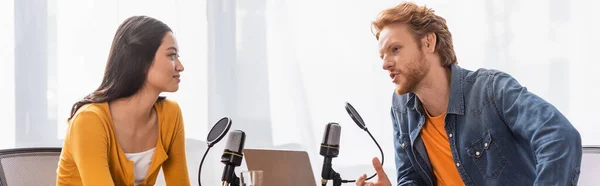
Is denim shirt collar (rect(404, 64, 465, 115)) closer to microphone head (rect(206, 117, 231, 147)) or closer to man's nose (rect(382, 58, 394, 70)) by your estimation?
man's nose (rect(382, 58, 394, 70))

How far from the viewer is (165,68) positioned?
2029mm

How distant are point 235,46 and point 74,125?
3.76ft

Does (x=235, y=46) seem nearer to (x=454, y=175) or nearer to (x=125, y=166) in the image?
(x=125, y=166)

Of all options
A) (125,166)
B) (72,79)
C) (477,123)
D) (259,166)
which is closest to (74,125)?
(125,166)

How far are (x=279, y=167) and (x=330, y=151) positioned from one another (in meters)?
0.22

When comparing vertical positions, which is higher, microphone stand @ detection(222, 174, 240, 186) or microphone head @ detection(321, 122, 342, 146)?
microphone head @ detection(321, 122, 342, 146)

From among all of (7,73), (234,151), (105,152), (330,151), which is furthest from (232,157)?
(7,73)

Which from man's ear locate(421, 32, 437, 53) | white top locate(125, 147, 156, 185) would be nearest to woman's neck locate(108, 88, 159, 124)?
white top locate(125, 147, 156, 185)

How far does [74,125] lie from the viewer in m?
1.92

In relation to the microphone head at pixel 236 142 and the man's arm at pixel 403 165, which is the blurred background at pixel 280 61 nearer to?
the man's arm at pixel 403 165

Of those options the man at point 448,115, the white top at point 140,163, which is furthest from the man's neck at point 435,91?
the white top at point 140,163

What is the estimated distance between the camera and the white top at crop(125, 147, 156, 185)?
204 centimetres

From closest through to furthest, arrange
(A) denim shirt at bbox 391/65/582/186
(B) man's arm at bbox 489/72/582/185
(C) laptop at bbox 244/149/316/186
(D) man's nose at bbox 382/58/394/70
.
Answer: (B) man's arm at bbox 489/72/582/185, (A) denim shirt at bbox 391/65/582/186, (C) laptop at bbox 244/149/316/186, (D) man's nose at bbox 382/58/394/70

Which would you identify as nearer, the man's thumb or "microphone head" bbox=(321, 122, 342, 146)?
"microphone head" bbox=(321, 122, 342, 146)
